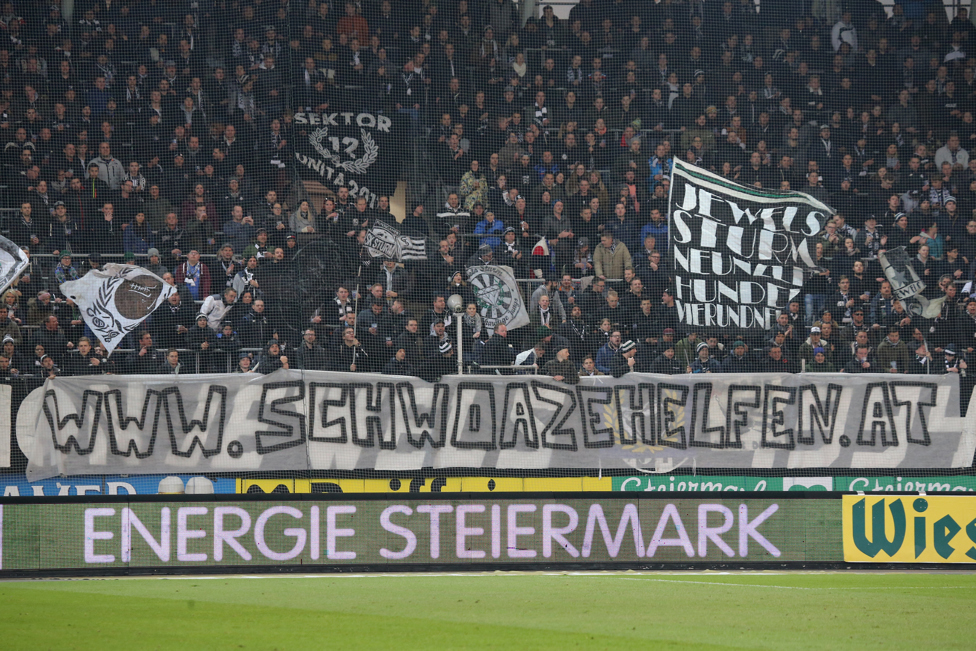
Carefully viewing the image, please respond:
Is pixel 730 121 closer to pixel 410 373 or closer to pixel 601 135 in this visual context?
pixel 601 135

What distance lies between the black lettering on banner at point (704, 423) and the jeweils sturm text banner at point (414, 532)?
1166mm

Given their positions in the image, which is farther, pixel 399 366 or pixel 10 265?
pixel 10 265

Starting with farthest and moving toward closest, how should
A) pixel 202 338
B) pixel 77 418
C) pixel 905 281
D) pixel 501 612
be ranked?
pixel 905 281, pixel 202 338, pixel 77 418, pixel 501 612

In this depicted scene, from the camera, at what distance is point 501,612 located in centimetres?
873

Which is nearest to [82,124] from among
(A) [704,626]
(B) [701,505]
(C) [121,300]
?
(C) [121,300]

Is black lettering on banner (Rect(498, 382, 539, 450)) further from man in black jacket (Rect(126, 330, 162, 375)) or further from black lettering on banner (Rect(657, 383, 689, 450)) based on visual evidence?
man in black jacket (Rect(126, 330, 162, 375))

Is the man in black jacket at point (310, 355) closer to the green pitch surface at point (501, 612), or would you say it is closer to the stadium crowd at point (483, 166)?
the stadium crowd at point (483, 166)

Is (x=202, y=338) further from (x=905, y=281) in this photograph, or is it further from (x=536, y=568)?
(x=905, y=281)

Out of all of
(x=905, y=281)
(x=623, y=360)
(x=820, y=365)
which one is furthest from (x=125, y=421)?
(x=905, y=281)

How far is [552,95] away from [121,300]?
21.3 ft

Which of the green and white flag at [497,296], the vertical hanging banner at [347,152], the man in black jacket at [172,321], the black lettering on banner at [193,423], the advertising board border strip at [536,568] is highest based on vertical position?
the vertical hanging banner at [347,152]

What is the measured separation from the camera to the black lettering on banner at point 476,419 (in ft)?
40.9

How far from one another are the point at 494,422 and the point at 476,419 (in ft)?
0.65

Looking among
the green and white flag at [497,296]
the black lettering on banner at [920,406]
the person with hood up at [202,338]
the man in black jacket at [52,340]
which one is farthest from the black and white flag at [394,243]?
the black lettering on banner at [920,406]
